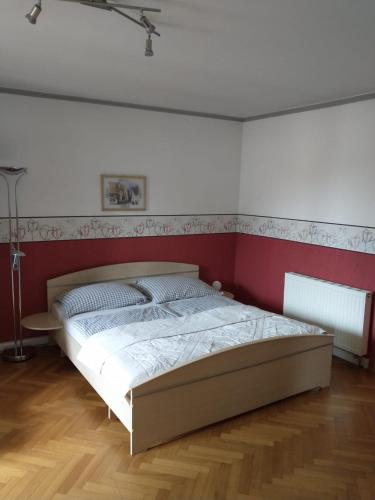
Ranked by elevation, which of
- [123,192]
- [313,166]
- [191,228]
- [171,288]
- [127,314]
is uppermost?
[313,166]

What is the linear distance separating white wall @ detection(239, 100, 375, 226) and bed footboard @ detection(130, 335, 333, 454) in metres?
1.26

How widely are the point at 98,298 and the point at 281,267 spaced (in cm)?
189

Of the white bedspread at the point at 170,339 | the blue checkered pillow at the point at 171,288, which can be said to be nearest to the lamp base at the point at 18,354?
the white bedspread at the point at 170,339

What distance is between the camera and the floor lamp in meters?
3.48

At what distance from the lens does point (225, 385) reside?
2623 mm

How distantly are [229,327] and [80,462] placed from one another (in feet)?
4.44

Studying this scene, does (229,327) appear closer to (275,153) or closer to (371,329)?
(371,329)

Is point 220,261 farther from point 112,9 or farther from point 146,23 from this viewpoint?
point 112,9

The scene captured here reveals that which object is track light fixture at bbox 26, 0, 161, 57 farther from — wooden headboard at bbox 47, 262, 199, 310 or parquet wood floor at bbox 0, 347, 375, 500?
wooden headboard at bbox 47, 262, 199, 310

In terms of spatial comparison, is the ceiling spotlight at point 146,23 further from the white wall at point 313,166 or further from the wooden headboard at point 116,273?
the wooden headboard at point 116,273

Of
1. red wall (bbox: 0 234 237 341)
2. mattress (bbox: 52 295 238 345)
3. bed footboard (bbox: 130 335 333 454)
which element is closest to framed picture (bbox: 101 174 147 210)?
red wall (bbox: 0 234 237 341)

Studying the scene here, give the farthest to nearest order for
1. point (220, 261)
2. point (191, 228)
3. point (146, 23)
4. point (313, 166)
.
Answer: point (220, 261) < point (191, 228) < point (313, 166) < point (146, 23)

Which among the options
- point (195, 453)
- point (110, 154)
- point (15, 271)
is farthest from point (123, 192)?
point (195, 453)

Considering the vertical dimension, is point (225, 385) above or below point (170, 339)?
below
